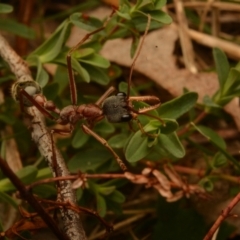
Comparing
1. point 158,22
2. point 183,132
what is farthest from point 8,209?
point 158,22

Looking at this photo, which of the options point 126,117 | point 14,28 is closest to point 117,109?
point 126,117

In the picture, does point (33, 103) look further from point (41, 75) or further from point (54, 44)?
point (54, 44)

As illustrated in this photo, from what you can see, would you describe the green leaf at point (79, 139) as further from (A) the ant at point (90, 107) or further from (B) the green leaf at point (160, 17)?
(B) the green leaf at point (160, 17)

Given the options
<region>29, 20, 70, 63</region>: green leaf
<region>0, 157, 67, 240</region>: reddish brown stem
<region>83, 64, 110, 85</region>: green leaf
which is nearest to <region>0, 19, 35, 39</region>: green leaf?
<region>29, 20, 70, 63</region>: green leaf

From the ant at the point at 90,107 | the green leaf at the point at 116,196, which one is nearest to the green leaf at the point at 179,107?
the ant at the point at 90,107

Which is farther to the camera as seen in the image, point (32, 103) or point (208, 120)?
point (208, 120)

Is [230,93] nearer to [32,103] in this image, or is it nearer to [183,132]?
[183,132]

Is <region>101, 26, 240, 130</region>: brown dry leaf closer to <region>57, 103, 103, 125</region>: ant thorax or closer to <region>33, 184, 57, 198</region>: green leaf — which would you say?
<region>57, 103, 103, 125</region>: ant thorax
